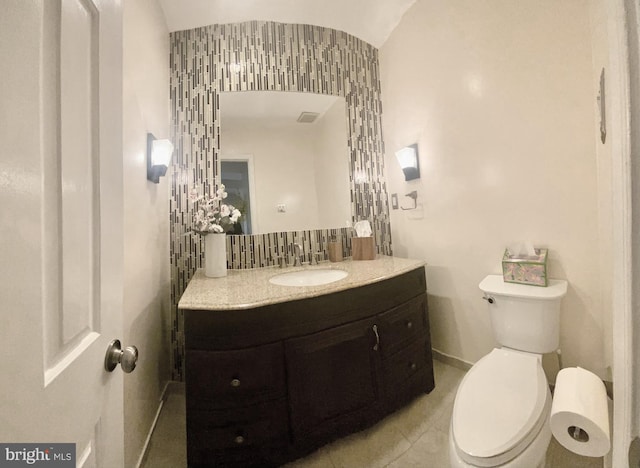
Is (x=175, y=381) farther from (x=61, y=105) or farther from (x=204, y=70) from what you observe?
(x=204, y=70)

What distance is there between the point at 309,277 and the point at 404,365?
77 centimetres

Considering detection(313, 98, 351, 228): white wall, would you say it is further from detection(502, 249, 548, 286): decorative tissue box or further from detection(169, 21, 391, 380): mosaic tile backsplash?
detection(502, 249, 548, 286): decorative tissue box

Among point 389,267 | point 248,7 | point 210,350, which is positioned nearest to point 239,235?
point 210,350

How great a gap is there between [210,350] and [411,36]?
97.4 inches

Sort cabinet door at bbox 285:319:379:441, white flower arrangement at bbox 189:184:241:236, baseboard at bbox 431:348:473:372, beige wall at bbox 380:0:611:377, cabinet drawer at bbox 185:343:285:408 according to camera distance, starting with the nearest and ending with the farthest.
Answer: cabinet drawer at bbox 185:343:285:408 < cabinet door at bbox 285:319:379:441 < beige wall at bbox 380:0:611:377 < white flower arrangement at bbox 189:184:241:236 < baseboard at bbox 431:348:473:372

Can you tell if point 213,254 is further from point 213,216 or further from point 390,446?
point 390,446

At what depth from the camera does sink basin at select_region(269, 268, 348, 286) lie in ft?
5.34

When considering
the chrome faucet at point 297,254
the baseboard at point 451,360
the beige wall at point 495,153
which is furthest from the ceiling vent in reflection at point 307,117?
the baseboard at point 451,360

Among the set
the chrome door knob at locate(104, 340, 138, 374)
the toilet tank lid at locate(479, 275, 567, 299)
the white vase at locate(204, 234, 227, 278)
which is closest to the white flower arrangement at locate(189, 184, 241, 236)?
the white vase at locate(204, 234, 227, 278)

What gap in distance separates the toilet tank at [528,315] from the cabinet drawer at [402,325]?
14.9 inches

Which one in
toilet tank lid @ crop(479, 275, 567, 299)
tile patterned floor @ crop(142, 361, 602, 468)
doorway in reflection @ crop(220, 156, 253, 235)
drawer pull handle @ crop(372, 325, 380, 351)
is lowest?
tile patterned floor @ crop(142, 361, 602, 468)

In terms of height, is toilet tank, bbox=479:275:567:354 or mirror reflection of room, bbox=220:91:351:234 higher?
mirror reflection of room, bbox=220:91:351:234

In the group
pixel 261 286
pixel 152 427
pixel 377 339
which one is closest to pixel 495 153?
pixel 377 339

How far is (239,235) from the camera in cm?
176
